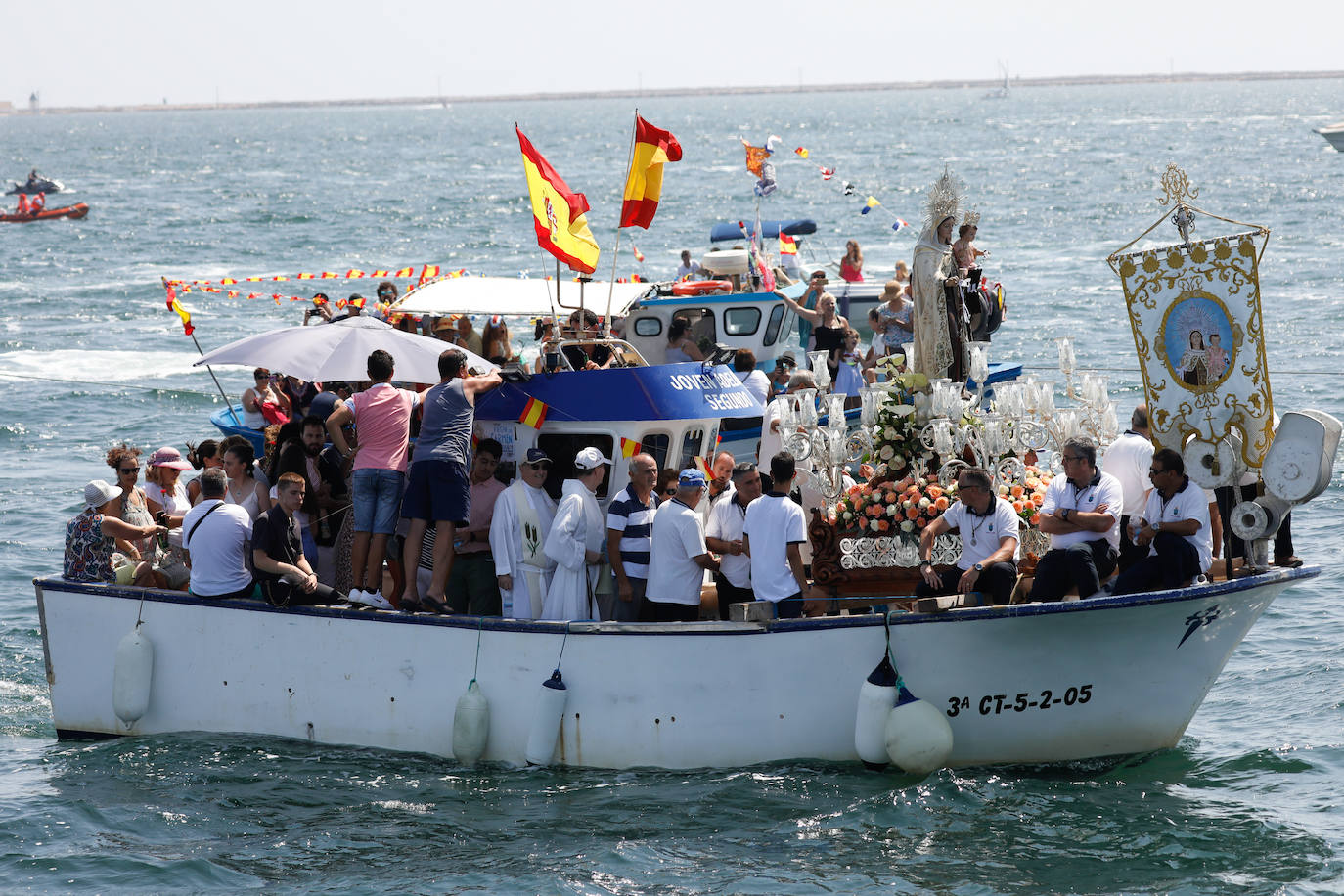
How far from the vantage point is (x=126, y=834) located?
11008 millimetres

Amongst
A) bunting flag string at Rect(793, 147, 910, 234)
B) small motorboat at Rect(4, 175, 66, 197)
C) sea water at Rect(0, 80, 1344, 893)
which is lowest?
sea water at Rect(0, 80, 1344, 893)

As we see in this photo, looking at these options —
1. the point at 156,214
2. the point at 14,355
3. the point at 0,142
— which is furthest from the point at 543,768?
the point at 0,142

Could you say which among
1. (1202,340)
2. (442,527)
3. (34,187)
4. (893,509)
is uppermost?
(34,187)

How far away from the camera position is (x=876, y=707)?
34.4 feet

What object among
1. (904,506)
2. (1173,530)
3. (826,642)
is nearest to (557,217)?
(904,506)

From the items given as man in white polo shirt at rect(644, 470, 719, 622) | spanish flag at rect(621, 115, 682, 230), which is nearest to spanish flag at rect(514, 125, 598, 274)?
spanish flag at rect(621, 115, 682, 230)

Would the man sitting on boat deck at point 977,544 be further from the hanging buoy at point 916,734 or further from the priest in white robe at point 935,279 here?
the priest in white robe at point 935,279

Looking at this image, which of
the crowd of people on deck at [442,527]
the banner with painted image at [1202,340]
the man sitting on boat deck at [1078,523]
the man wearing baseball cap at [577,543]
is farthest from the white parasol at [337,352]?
the banner with painted image at [1202,340]

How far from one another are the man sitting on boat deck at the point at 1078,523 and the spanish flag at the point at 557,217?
388 centimetres

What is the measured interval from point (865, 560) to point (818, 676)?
88 centimetres

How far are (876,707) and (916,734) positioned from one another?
1.00 ft

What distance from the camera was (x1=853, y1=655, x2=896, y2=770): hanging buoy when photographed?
10.5m

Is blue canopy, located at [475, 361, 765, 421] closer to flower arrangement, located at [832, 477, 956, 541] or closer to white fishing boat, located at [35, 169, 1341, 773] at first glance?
white fishing boat, located at [35, 169, 1341, 773]

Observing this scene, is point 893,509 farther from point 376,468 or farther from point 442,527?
point 376,468
